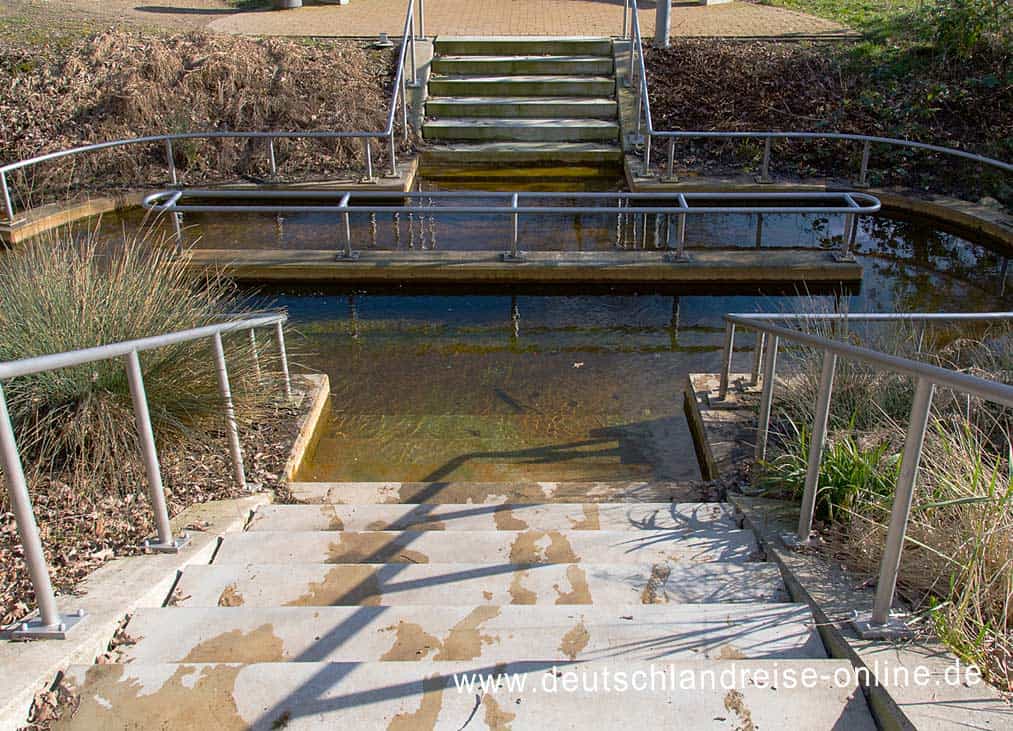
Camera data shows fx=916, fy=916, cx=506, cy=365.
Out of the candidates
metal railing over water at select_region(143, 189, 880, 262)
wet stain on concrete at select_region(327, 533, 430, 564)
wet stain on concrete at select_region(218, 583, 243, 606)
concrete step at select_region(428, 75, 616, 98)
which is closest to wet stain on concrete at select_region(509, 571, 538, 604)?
wet stain on concrete at select_region(327, 533, 430, 564)

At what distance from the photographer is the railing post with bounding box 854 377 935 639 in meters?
2.80

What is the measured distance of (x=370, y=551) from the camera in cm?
411

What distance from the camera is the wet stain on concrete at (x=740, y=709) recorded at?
8.20ft

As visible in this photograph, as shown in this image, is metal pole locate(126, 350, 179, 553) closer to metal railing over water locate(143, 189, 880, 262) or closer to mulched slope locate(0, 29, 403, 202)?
metal railing over water locate(143, 189, 880, 262)

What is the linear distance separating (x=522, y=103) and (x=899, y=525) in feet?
37.8

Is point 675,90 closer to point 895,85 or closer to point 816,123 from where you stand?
point 816,123

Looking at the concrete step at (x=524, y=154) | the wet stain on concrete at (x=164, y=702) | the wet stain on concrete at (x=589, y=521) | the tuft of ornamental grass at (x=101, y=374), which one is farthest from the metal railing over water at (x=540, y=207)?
the wet stain on concrete at (x=164, y=702)

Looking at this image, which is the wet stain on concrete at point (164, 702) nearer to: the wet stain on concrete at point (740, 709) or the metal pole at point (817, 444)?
the wet stain on concrete at point (740, 709)

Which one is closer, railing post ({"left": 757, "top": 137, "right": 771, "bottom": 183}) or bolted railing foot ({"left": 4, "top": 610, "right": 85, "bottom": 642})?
bolted railing foot ({"left": 4, "top": 610, "right": 85, "bottom": 642})

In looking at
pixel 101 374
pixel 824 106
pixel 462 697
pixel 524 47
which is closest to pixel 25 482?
pixel 101 374

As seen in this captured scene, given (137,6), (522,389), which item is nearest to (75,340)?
(522,389)

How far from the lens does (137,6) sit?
17.8 meters

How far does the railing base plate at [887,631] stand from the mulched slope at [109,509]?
2716 millimetres

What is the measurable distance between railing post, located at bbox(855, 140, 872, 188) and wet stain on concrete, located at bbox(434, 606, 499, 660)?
31.3 ft
